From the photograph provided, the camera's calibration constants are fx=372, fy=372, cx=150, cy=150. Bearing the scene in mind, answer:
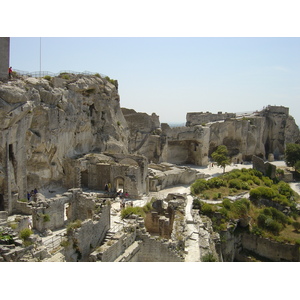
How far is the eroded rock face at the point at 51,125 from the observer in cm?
1883

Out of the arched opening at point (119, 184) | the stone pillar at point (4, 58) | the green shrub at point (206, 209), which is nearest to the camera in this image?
the stone pillar at point (4, 58)

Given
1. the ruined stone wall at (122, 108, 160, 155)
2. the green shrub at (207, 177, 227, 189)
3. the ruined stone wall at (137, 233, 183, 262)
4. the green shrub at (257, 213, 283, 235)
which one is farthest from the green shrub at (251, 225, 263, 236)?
the ruined stone wall at (122, 108, 160, 155)

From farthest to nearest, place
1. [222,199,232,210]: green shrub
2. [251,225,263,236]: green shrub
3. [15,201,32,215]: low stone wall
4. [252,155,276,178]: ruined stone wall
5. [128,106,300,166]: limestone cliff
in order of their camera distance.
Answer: [128,106,300,166]: limestone cliff < [252,155,276,178]: ruined stone wall < [222,199,232,210]: green shrub < [251,225,263,236]: green shrub < [15,201,32,215]: low stone wall

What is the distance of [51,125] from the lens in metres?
22.7

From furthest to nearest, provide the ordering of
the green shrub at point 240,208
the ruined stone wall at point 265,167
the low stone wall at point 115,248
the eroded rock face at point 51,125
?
the ruined stone wall at point 265,167 < the green shrub at point 240,208 < the eroded rock face at point 51,125 < the low stone wall at point 115,248

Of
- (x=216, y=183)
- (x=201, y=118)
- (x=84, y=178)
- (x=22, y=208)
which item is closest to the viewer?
(x=22, y=208)

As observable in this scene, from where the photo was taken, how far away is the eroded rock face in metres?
18.8

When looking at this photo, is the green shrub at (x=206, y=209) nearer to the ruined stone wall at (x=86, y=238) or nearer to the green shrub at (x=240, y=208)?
the green shrub at (x=240, y=208)

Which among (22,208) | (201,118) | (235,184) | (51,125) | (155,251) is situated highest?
(201,118)

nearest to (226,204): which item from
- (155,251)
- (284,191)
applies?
(284,191)

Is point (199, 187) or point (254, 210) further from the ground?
point (199, 187)

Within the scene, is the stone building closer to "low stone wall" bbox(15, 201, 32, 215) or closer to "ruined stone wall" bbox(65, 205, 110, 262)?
"low stone wall" bbox(15, 201, 32, 215)

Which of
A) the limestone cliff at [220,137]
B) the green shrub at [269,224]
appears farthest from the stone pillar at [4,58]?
the limestone cliff at [220,137]

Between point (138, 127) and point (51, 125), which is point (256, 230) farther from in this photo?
point (138, 127)
